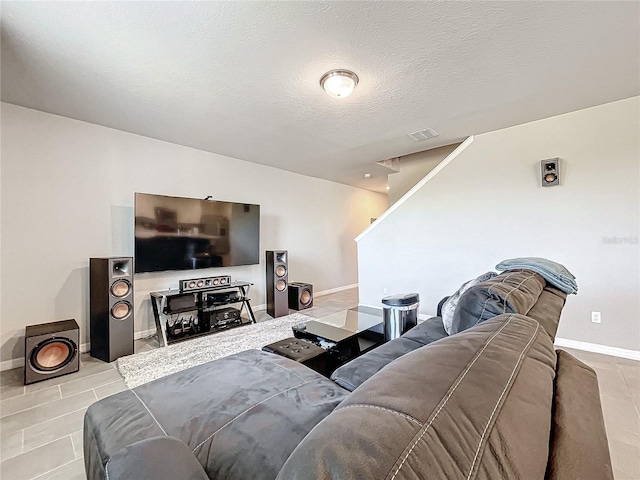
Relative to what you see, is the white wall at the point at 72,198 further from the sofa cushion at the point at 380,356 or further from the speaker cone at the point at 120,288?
the sofa cushion at the point at 380,356

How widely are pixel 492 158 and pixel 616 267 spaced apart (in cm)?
170

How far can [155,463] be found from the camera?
0.65 meters

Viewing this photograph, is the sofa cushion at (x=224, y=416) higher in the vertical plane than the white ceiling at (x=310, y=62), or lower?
lower

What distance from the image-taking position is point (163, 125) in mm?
3188

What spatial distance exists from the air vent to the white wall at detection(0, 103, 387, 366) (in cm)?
259

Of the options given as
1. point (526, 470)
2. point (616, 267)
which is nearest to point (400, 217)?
point (616, 267)

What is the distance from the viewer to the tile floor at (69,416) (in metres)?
1.55

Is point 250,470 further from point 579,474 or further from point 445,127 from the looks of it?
point 445,127

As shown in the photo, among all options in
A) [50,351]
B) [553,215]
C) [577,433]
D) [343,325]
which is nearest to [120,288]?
[50,351]

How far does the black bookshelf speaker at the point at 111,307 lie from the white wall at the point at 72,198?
29 centimetres

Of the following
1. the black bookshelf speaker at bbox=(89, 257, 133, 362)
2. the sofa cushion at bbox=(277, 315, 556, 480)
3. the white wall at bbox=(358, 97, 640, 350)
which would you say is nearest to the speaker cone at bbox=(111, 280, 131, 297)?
the black bookshelf speaker at bbox=(89, 257, 133, 362)

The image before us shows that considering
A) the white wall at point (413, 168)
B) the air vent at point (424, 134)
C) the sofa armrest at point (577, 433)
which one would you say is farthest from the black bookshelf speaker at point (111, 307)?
the white wall at point (413, 168)

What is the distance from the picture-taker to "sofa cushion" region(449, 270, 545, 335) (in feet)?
3.66

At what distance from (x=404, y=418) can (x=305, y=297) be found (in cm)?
442
